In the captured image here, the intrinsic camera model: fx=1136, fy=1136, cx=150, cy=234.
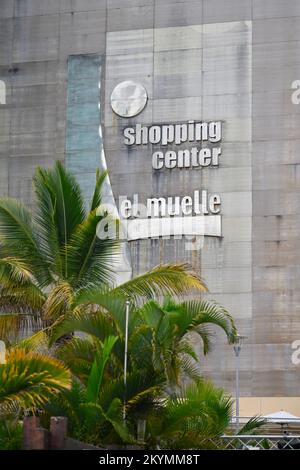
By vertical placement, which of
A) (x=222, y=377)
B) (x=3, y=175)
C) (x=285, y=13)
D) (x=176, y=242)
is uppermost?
(x=285, y=13)

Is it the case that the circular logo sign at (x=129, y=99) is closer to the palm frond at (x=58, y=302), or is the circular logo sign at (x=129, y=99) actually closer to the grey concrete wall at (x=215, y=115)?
the grey concrete wall at (x=215, y=115)

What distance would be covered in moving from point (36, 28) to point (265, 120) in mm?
9867

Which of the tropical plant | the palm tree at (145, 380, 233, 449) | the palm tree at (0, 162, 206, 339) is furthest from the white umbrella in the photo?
the tropical plant

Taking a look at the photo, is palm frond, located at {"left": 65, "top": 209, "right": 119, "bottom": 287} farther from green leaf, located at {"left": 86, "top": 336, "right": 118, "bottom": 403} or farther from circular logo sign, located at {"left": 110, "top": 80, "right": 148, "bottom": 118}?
circular logo sign, located at {"left": 110, "top": 80, "right": 148, "bottom": 118}

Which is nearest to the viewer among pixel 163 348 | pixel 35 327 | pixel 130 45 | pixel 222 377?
pixel 163 348

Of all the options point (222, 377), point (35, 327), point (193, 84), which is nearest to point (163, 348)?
point (35, 327)

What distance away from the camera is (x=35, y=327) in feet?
86.5

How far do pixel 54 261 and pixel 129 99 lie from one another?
17131 millimetres

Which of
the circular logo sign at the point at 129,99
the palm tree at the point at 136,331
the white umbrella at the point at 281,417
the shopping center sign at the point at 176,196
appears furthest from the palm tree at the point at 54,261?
the circular logo sign at the point at 129,99

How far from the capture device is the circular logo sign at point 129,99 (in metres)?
41.8

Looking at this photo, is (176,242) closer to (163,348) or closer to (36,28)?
(36,28)

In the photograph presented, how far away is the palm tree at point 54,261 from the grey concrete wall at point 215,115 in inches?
545

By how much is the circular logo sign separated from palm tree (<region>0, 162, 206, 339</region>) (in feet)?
51.3

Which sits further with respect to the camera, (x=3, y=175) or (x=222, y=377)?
(x=3, y=175)
